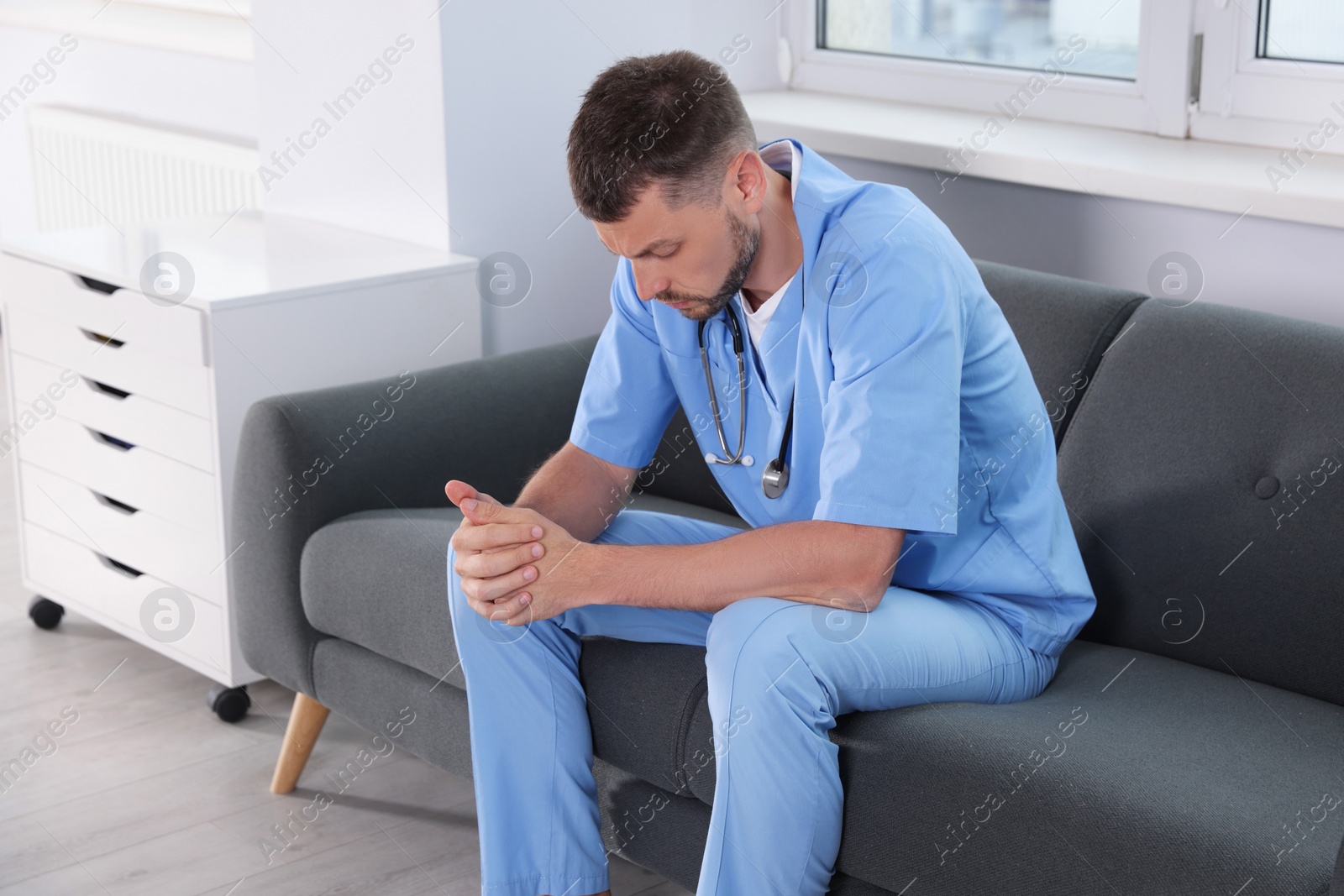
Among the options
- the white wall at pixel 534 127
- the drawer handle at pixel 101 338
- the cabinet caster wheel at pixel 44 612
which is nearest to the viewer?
the drawer handle at pixel 101 338

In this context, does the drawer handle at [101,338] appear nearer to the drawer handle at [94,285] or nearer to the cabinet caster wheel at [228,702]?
the drawer handle at [94,285]

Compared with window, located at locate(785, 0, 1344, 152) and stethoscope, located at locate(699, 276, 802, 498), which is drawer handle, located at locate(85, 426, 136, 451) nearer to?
stethoscope, located at locate(699, 276, 802, 498)

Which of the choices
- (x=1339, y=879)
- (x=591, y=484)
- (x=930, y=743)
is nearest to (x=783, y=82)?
(x=591, y=484)

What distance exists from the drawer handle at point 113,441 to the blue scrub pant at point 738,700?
37.2 inches

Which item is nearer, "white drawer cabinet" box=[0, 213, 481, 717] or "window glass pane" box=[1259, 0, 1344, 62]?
"window glass pane" box=[1259, 0, 1344, 62]

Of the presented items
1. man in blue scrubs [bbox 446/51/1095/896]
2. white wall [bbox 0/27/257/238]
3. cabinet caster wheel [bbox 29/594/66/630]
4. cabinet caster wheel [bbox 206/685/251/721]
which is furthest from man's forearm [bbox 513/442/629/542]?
white wall [bbox 0/27/257/238]

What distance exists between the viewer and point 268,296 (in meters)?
2.15

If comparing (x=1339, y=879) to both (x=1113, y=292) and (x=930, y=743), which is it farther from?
(x=1113, y=292)

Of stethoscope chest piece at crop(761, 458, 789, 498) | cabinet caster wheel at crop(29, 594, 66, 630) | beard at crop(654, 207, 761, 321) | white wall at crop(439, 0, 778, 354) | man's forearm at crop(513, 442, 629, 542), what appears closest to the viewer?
beard at crop(654, 207, 761, 321)

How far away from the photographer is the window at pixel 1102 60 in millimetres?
2078

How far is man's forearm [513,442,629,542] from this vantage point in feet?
5.59

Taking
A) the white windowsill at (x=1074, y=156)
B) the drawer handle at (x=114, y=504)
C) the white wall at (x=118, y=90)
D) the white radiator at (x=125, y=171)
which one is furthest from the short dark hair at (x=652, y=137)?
the white radiator at (x=125, y=171)

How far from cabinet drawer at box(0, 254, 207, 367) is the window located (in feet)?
4.36

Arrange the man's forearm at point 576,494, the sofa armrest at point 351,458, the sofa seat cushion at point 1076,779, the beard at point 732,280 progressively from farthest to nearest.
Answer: the sofa armrest at point 351,458 → the man's forearm at point 576,494 → the beard at point 732,280 → the sofa seat cushion at point 1076,779
